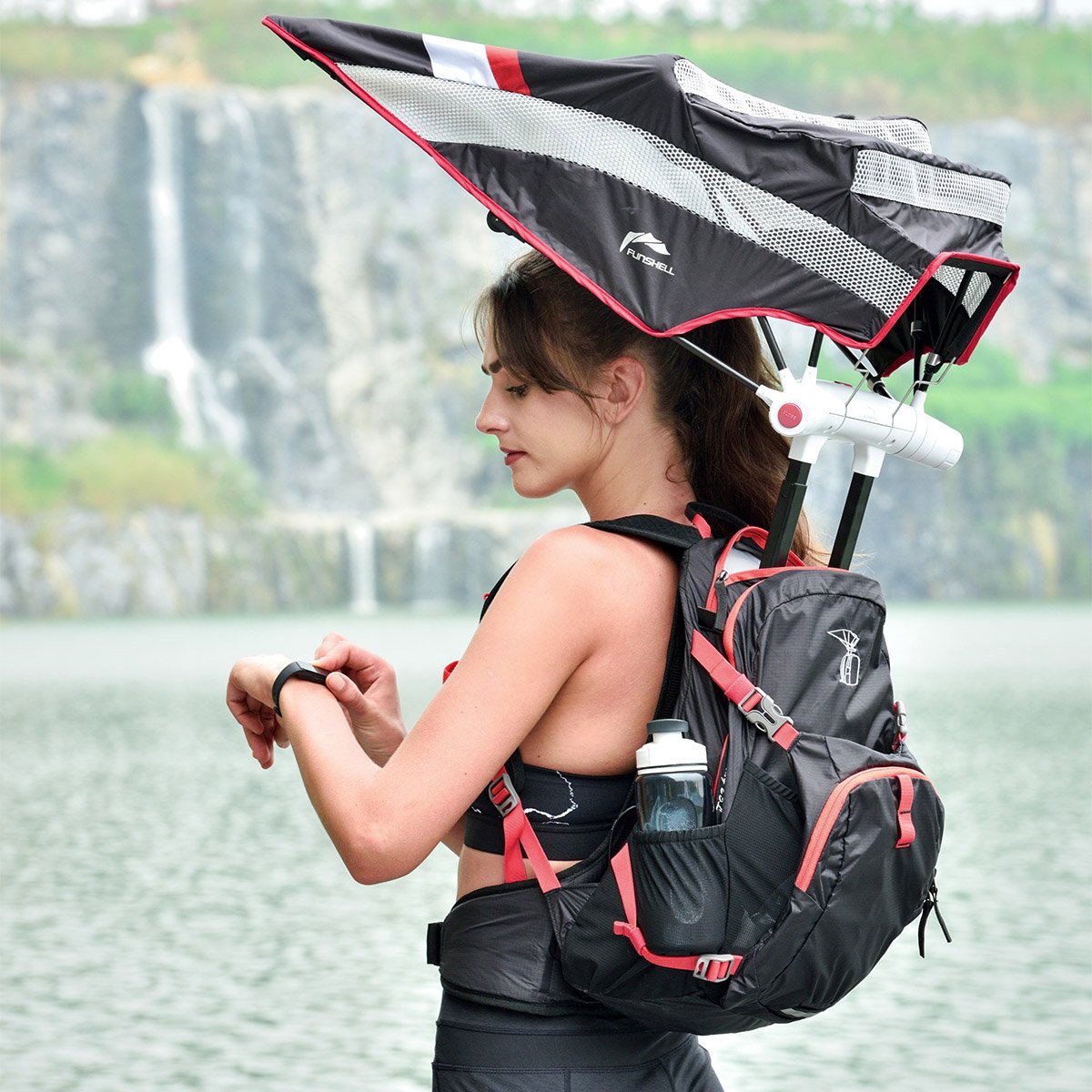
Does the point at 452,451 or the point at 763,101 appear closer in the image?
the point at 763,101

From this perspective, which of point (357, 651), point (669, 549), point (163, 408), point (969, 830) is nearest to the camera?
point (669, 549)

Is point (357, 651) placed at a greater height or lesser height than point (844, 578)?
lesser

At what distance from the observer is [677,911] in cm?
141

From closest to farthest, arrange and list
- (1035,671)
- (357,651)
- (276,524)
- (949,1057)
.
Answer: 1. (357,651)
2. (949,1057)
3. (1035,671)
4. (276,524)

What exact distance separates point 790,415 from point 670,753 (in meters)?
0.32

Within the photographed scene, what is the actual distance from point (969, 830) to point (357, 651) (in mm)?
6954

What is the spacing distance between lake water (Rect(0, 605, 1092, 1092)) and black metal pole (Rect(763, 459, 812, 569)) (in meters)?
3.17

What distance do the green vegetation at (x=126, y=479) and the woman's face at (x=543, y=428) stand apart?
117 ft

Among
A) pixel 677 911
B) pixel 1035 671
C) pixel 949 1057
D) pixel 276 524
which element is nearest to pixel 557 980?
pixel 677 911

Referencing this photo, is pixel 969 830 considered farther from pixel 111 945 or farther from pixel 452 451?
pixel 452 451

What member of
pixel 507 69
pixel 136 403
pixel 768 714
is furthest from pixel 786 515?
pixel 136 403

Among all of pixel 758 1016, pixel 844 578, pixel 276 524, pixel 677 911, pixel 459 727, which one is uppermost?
pixel 844 578

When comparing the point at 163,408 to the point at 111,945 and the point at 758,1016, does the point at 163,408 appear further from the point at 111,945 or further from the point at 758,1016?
the point at 758,1016

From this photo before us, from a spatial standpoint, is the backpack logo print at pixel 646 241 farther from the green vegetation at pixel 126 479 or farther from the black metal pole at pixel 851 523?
the green vegetation at pixel 126 479
